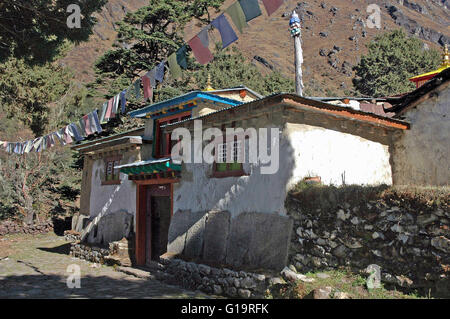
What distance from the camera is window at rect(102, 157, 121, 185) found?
1678 centimetres

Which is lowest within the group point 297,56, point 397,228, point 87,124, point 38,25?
point 397,228

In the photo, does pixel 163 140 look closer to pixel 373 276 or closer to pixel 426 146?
pixel 426 146

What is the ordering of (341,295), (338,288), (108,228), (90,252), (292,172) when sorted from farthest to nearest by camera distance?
(108,228) < (90,252) < (292,172) < (338,288) < (341,295)

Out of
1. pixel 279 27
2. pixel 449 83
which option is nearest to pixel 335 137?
A: pixel 449 83

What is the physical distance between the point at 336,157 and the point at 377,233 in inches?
122

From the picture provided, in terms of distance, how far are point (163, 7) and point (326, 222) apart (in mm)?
23254

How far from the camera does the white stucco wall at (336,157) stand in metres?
9.08

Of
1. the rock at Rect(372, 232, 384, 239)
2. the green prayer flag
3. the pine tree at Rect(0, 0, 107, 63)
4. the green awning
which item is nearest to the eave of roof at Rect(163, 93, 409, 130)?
the green prayer flag

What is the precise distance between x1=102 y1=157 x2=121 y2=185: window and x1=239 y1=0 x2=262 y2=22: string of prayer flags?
1037 centimetres

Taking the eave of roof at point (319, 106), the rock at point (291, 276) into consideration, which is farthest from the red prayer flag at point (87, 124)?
the rock at point (291, 276)

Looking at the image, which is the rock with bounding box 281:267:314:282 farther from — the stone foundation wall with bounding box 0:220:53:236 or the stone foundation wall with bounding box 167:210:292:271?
the stone foundation wall with bounding box 0:220:53:236

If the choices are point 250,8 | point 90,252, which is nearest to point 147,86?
point 250,8

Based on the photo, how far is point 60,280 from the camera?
39.9ft
